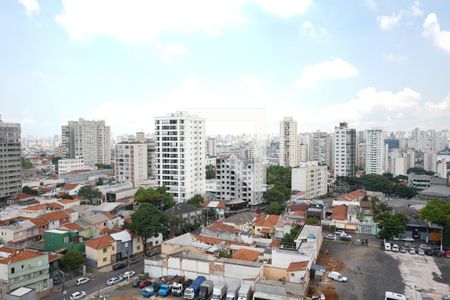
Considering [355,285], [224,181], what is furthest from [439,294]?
[224,181]

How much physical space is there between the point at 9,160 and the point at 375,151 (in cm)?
3976

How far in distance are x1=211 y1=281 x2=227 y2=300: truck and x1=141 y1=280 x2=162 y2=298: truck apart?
1908 millimetres

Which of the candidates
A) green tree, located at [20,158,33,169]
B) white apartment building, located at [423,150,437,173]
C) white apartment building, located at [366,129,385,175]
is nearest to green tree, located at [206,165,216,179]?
white apartment building, located at [366,129,385,175]

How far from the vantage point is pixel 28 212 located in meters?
19.9

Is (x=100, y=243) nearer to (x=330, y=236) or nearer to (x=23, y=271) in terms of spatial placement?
(x=23, y=271)

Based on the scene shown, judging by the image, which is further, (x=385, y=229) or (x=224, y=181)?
(x=224, y=181)

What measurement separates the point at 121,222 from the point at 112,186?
11.7 m

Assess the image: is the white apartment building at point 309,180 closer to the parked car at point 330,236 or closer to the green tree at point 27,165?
the parked car at point 330,236

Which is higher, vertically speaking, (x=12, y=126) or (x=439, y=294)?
(x=12, y=126)

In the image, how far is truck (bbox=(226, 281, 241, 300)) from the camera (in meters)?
10.6

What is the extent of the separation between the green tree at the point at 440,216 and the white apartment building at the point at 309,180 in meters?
13.7

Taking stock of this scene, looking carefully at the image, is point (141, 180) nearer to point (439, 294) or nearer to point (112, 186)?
point (112, 186)

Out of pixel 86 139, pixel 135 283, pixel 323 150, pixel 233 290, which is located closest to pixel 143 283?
pixel 135 283

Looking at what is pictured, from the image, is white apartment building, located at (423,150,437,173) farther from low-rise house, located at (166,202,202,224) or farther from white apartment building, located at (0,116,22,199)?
white apartment building, located at (0,116,22,199)
